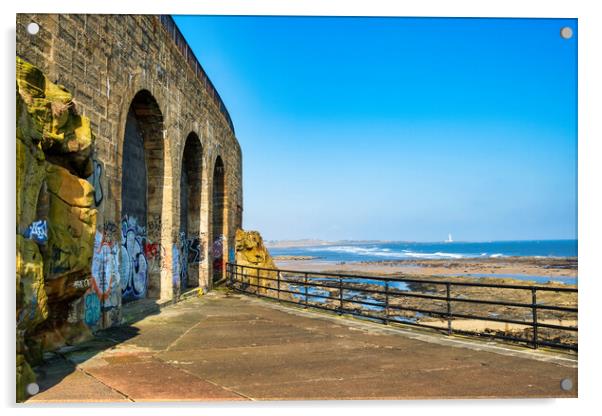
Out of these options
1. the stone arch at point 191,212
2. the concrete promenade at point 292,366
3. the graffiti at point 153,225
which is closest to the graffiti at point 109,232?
the concrete promenade at point 292,366

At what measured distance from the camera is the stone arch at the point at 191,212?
581 inches

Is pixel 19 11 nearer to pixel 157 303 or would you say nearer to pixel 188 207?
pixel 157 303

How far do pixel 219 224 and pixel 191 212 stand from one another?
3.39m

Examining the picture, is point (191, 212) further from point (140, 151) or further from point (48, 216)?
point (48, 216)

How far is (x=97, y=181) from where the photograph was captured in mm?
7609

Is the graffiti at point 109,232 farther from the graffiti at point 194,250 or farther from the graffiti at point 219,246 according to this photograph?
the graffiti at point 219,246

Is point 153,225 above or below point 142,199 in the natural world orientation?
below

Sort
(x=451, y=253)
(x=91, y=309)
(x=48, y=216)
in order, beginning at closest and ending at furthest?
(x=48, y=216) < (x=91, y=309) < (x=451, y=253)

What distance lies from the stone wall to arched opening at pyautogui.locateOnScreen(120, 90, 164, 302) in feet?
0.07

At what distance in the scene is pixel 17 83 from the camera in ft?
15.9

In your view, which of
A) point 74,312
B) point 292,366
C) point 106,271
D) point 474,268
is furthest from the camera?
point 474,268

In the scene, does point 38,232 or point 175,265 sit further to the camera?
point 175,265

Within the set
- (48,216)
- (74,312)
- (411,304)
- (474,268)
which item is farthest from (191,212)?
(474,268)

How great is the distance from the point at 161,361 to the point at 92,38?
4877 millimetres
